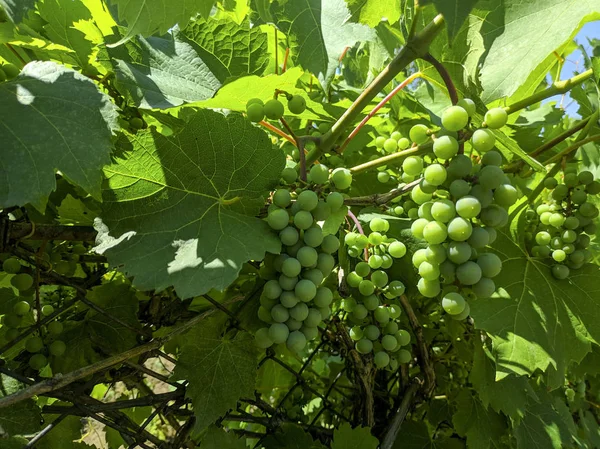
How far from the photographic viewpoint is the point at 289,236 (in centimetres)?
93

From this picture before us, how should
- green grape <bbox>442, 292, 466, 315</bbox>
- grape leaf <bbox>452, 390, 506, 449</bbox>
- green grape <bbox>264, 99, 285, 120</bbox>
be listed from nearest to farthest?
1. green grape <bbox>442, 292, 466, 315</bbox>
2. green grape <bbox>264, 99, 285, 120</bbox>
3. grape leaf <bbox>452, 390, 506, 449</bbox>

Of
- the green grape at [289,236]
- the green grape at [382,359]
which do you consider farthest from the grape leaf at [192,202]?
the green grape at [382,359]

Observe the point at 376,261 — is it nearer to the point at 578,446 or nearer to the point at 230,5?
the point at 230,5

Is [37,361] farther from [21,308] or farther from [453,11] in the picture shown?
[453,11]

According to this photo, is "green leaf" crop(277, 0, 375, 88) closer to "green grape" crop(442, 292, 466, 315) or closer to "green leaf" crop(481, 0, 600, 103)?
"green leaf" crop(481, 0, 600, 103)

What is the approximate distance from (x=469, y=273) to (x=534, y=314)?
0.49 metres

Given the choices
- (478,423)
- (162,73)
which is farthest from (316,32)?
(478,423)

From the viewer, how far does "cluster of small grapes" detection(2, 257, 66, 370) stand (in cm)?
114

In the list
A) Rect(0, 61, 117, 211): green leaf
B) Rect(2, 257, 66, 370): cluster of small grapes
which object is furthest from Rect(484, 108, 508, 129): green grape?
Rect(2, 257, 66, 370): cluster of small grapes

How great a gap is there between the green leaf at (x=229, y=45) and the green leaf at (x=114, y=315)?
592 mm

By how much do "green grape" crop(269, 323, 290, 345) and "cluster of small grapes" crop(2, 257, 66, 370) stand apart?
1.82 feet

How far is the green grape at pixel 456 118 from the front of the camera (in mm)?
861

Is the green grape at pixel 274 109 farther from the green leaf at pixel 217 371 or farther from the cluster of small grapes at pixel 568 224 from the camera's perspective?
the cluster of small grapes at pixel 568 224

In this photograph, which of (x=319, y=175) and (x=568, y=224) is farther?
(x=568, y=224)
